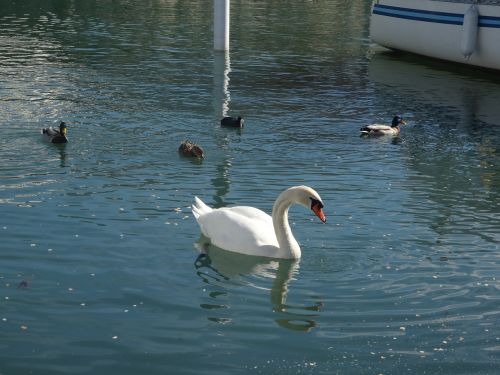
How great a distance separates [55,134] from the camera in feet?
62.7

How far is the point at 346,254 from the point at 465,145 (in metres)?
8.49

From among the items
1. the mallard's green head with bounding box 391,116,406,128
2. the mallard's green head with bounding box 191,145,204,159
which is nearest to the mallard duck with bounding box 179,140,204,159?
the mallard's green head with bounding box 191,145,204,159

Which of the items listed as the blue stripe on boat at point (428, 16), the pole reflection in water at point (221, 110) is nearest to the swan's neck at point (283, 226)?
the pole reflection in water at point (221, 110)

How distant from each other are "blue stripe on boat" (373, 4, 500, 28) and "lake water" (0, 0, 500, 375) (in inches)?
68.2

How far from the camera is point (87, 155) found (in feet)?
60.7

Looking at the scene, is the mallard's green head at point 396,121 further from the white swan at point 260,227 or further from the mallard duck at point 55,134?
the white swan at point 260,227

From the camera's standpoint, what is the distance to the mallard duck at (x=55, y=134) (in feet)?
62.5

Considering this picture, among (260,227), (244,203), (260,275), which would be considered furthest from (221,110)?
(260,275)

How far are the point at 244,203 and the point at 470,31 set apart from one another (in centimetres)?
1817

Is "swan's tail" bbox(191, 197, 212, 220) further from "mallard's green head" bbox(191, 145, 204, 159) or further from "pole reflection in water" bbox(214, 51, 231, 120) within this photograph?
"pole reflection in water" bbox(214, 51, 231, 120)

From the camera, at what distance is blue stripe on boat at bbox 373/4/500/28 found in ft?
103

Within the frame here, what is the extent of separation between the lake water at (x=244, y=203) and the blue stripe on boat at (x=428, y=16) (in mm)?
1733

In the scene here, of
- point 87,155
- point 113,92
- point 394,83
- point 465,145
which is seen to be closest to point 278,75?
point 394,83

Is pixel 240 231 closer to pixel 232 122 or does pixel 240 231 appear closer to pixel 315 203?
pixel 315 203
